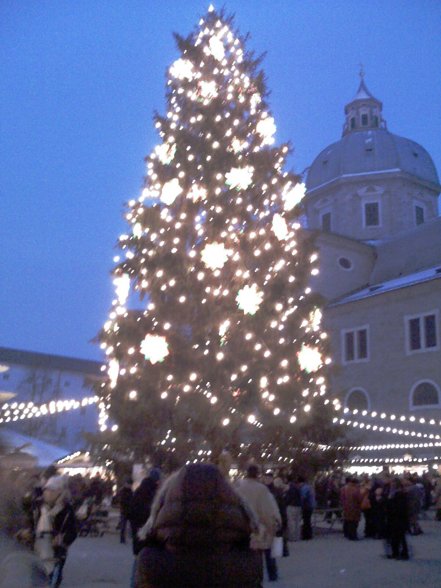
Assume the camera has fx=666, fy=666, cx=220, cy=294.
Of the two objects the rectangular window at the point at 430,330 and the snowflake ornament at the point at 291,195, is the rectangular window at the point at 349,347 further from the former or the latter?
the snowflake ornament at the point at 291,195

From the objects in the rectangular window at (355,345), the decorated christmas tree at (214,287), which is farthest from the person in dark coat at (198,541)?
the rectangular window at (355,345)

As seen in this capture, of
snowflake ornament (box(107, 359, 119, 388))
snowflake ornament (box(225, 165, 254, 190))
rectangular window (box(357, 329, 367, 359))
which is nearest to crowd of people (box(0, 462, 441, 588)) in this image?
snowflake ornament (box(107, 359, 119, 388))

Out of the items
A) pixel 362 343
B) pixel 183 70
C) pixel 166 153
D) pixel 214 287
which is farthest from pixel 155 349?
pixel 362 343

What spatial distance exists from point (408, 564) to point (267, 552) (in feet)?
10.8

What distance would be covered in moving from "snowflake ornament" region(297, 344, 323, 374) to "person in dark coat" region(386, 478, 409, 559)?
4.21 meters

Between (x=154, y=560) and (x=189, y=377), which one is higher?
(x=189, y=377)

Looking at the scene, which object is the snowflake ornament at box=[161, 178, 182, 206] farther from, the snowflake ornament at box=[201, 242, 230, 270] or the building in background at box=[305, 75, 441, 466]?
the building in background at box=[305, 75, 441, 466]

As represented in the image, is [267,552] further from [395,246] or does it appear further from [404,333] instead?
[395,246]

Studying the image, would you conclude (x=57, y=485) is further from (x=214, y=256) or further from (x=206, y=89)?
(x=206, y=89)

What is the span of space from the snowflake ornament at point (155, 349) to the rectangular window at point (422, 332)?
22590mm

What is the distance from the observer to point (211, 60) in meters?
17.4

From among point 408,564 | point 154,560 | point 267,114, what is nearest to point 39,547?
point 154,560

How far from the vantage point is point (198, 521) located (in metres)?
3.06

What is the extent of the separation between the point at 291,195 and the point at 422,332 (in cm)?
2035
